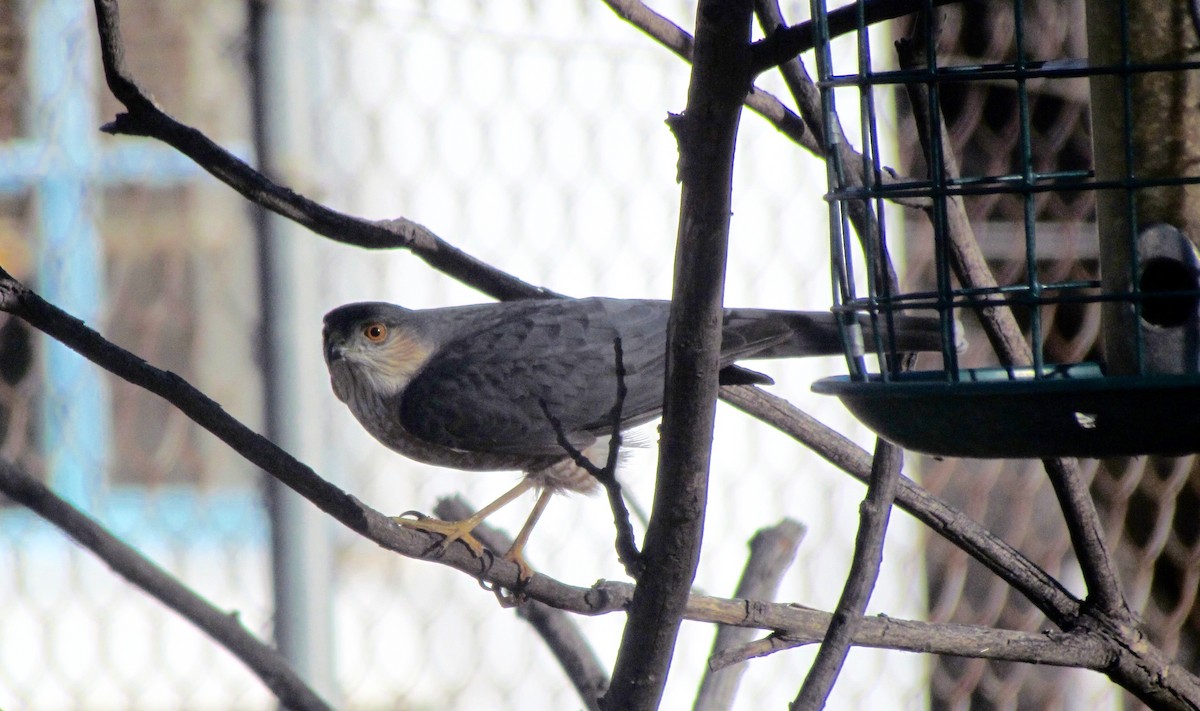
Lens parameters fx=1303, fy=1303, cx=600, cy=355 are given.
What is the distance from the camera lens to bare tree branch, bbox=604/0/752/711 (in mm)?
1189

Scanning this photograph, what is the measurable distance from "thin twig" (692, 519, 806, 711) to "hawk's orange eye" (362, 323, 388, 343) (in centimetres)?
139

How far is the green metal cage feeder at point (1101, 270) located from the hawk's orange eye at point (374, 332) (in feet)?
Result: 6.81

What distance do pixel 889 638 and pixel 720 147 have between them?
946mm

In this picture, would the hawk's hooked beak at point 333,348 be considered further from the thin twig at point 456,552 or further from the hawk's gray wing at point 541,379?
the thin twig at point 456,552

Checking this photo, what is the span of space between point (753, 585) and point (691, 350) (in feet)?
4.76

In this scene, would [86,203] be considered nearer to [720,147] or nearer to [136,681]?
[136,681]

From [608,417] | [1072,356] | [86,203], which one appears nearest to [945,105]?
[1072,356]

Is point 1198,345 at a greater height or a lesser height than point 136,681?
greater

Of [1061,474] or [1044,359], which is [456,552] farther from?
[1044,359]

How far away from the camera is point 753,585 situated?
2.66m

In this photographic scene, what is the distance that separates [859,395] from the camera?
150 centimetres

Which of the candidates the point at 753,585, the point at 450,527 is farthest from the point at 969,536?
the point at 450,527

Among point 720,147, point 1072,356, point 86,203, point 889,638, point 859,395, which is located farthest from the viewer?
point 1072,356

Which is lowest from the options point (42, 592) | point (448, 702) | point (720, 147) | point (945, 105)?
point (448, 702)
